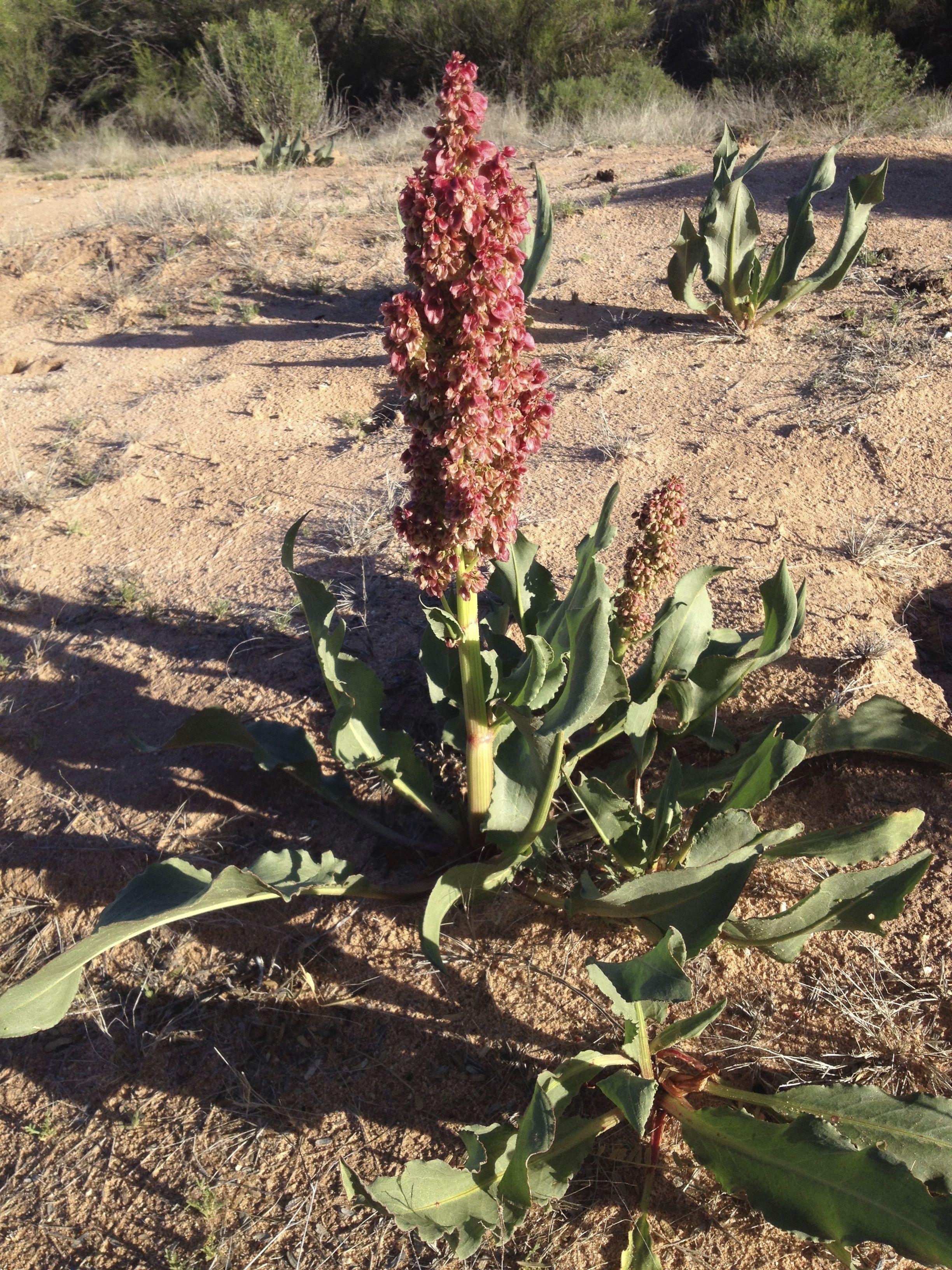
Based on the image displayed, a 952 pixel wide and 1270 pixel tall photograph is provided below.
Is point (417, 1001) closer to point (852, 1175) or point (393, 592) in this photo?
point (852, 1175)

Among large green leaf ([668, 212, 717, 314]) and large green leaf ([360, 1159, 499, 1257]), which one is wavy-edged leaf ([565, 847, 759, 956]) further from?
large green leaf ([668, 212, 717, 314])

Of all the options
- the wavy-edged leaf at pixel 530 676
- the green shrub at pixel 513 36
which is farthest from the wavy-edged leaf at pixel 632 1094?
the green shrub at pixel 513 36

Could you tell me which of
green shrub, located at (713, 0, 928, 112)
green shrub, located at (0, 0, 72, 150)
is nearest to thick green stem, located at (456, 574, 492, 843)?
green shrub, located at (713, 0, 928, 112)

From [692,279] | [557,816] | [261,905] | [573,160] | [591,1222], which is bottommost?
A: [591,1222]

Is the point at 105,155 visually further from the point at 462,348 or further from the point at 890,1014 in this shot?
the point at 890,1014

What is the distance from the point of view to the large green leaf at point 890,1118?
178 cm

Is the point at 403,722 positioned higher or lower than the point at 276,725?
lower

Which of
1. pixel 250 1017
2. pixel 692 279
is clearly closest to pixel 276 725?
pixel 250 1017

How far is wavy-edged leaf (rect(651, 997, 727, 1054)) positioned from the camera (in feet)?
5.54

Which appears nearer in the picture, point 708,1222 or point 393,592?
point 708,1222

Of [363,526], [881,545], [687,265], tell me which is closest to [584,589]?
[881,545]

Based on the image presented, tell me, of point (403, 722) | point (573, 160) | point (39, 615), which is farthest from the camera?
point (573, 160)

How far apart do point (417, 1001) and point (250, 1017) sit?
46cm

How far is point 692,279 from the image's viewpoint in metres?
4.82
